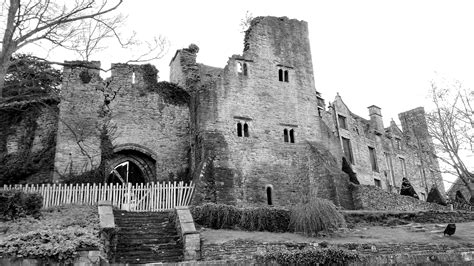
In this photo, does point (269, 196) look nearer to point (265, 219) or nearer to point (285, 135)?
point (285, 135)

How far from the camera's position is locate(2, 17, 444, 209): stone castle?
19.3 m

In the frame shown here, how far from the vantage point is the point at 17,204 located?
1323 centimetres

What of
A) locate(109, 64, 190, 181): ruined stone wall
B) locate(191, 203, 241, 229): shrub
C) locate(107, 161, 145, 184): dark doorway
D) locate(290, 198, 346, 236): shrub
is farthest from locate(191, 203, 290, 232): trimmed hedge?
locate(107, 161, 145, 184): dark doorway

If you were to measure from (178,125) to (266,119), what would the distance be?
4.35m

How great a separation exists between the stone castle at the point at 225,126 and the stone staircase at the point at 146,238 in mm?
3655

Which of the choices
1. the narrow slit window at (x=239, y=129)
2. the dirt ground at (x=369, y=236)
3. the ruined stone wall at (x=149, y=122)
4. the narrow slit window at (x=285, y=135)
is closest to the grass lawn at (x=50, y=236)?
the dirt ground at (x=369, y=236)

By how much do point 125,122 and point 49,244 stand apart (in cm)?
1161

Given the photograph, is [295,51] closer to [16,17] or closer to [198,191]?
[198,191]

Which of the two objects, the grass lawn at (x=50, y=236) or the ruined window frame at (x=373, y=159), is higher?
the ruined window frame at (x=373, y=159)

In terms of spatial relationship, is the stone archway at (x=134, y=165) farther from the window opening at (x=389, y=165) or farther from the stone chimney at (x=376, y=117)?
the stone chimney at (x=376, y=117)

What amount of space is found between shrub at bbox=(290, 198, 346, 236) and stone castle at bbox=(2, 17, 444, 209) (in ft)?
13.6

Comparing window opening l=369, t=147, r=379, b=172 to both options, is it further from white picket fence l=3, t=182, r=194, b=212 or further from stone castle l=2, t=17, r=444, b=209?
white picket fence l=3, t=182, r=194, b=212

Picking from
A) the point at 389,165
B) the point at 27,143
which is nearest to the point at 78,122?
the point at 27,143

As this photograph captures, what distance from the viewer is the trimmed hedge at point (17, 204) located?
13.1 meters
